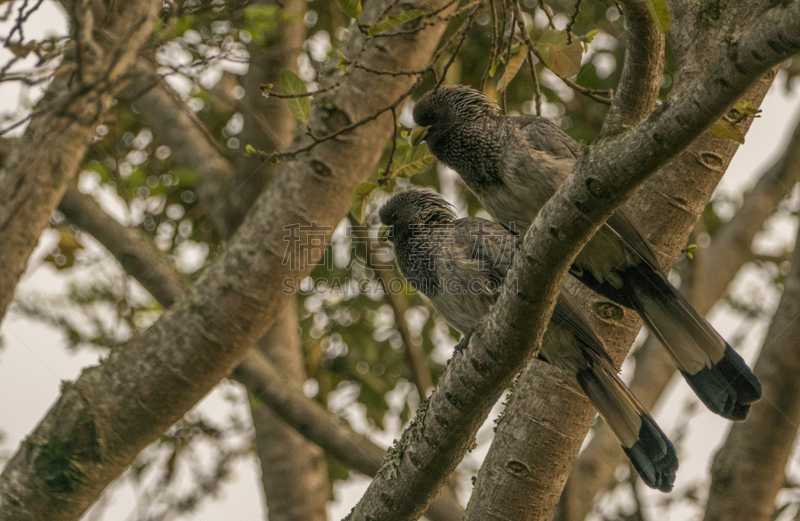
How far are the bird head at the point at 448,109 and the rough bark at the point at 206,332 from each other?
25 cm

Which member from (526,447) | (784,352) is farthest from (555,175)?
(784,352)

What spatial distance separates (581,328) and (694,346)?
38 centimetres

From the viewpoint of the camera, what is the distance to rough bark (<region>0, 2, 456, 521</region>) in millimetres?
2762

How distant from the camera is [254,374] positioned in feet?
10.9

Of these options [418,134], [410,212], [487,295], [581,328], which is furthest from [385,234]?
[581,328]

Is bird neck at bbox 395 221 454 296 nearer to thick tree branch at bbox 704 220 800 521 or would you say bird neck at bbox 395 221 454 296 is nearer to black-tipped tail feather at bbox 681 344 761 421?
black-tipped tail feather at bbox 681 344 761 421

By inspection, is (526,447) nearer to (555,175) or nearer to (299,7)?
(555,175)

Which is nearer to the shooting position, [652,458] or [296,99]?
[652,458]

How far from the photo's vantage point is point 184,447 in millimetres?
4383

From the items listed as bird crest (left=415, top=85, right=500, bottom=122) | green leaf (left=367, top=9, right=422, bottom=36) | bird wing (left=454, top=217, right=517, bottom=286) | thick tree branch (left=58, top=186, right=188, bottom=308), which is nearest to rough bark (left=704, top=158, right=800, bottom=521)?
bird wing (left=454, top=217, right=517, bottom=286)

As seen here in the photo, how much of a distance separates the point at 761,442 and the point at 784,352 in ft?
1.38

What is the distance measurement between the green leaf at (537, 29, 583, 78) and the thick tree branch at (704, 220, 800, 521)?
1.72m

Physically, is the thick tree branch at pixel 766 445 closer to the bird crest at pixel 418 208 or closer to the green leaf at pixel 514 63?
the bird crest at pixel 418 208

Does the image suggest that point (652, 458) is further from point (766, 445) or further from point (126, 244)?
point (126, 244)
